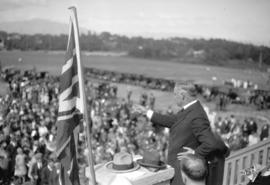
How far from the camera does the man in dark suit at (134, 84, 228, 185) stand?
105 inches

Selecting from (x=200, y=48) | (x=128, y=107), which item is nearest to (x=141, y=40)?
(x=200, y=48)

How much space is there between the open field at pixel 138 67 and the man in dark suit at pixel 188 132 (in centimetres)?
4872

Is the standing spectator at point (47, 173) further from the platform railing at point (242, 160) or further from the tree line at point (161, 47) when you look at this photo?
the tree line at point (161, 47)

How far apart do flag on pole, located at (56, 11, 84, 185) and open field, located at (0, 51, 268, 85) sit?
49181 mm

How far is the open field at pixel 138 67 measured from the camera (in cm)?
5641

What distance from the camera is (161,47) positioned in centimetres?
9300

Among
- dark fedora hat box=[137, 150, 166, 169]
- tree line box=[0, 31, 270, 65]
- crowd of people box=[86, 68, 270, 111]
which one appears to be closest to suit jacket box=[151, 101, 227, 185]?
dark fedora hat box=[137, 150, 166, 169]

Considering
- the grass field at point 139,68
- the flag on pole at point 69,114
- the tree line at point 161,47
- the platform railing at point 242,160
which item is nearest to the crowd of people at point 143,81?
the grass field at point 139,68

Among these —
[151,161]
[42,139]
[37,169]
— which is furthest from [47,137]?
[151,161]

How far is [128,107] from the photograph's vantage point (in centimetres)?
1930

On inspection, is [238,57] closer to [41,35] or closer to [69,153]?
[41,35]

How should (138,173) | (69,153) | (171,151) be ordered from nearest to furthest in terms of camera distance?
1. (138,173)
2. (69,153)
3. (171,151)

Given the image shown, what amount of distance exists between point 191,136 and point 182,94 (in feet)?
1.19

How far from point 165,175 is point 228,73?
63195 mm
